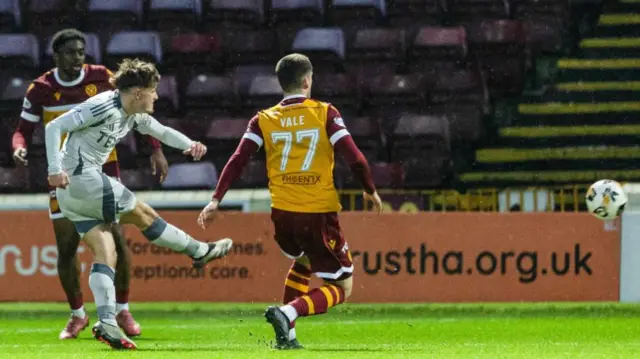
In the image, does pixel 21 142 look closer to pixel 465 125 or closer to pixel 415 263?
Result: pixel 415 263

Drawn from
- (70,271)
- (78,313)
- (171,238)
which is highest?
(171,238)

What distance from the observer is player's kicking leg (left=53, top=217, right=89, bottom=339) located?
8586 millimetres

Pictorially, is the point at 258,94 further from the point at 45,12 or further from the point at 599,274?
the point at 599,274

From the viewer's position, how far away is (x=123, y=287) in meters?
8.80

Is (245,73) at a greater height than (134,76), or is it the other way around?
(134,76)

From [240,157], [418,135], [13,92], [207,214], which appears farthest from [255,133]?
[13,92]

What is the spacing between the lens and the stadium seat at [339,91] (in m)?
15.9

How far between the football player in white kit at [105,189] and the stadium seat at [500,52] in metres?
9.51

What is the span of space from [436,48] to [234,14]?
2512mm

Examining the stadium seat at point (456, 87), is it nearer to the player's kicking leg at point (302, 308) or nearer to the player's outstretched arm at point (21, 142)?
the player's outstretched arm at point (21, 142)

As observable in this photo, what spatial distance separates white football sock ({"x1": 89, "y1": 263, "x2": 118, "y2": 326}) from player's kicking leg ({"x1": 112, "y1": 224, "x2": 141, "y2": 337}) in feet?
4.60

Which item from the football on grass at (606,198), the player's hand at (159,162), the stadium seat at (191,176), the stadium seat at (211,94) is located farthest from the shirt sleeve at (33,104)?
the stadium seat at (211,94)

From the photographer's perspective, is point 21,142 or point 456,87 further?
point 456,87

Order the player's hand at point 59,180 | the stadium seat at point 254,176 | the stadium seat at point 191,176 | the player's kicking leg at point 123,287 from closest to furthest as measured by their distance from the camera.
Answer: the player's hand at point 59,180 → the player's kicking leg at point 123,287 → the stadium seat at point 191,176 → the stadium seat at point 254,176
